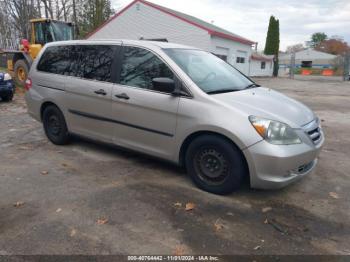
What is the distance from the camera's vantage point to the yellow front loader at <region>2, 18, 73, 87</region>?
1471 centimetres

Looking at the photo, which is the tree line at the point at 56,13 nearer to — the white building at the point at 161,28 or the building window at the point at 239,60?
the white building at the point at 161,28

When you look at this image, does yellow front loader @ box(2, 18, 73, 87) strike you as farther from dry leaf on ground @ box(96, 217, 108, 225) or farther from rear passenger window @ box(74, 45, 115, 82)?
dry leaf on ground @ box(96, 217, 108, 225)

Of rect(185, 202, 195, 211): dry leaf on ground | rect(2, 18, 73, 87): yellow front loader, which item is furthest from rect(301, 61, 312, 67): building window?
rect(185, 202, 195, 211): dry leaf on ground

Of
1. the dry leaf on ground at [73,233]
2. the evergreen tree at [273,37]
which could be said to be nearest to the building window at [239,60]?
the evergreen tree at [273,37]

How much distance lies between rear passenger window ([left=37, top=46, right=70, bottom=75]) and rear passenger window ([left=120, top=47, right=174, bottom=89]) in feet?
4.26

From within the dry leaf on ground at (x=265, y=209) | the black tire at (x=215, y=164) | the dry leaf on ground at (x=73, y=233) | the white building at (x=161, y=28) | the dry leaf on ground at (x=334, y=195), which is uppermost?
the white building at (x=161, y=28)

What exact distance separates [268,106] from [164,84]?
1277mm

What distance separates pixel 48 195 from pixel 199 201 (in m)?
1.77

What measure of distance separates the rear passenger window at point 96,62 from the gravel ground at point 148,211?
1298 millimetres

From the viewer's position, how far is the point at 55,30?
49.3 feet

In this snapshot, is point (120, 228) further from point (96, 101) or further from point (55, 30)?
point (55, 30)

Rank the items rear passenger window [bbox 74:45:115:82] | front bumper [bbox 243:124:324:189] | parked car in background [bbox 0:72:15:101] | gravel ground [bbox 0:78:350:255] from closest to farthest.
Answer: gravel ground [bbox 0:78:350:255] < front bumper [bbox 243:124:324:189] < rear passenger window [bbox 74:45:115:82] < parked car in background [bbox 0:72:15:101]

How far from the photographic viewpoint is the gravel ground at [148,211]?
3.08 metres

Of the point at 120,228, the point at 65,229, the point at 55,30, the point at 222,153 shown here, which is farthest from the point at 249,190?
the point at 55,30
